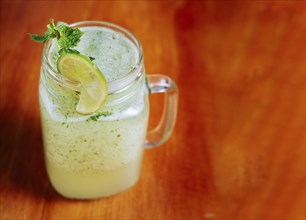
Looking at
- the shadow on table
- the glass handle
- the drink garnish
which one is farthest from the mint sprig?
the shadow on table

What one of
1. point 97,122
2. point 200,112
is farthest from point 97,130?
point 200,112

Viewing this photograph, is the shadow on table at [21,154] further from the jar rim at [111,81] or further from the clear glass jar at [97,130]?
the jar rim at [111,81]

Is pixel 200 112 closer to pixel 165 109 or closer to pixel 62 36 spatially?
pixel 165 109

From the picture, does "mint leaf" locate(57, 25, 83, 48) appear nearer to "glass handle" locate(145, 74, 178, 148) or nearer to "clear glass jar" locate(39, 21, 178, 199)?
"clear glass jar" locate(39, 21, 178, 199)

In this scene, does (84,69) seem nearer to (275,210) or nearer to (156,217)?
(156,217)

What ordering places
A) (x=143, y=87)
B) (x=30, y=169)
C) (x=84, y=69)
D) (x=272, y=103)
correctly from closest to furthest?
(x=84, y=69) < (x=143, y=87) < (x=30, y=169) < (x=272, y=103)

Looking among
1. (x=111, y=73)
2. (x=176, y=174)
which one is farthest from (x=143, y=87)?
(x=176, y=174)
